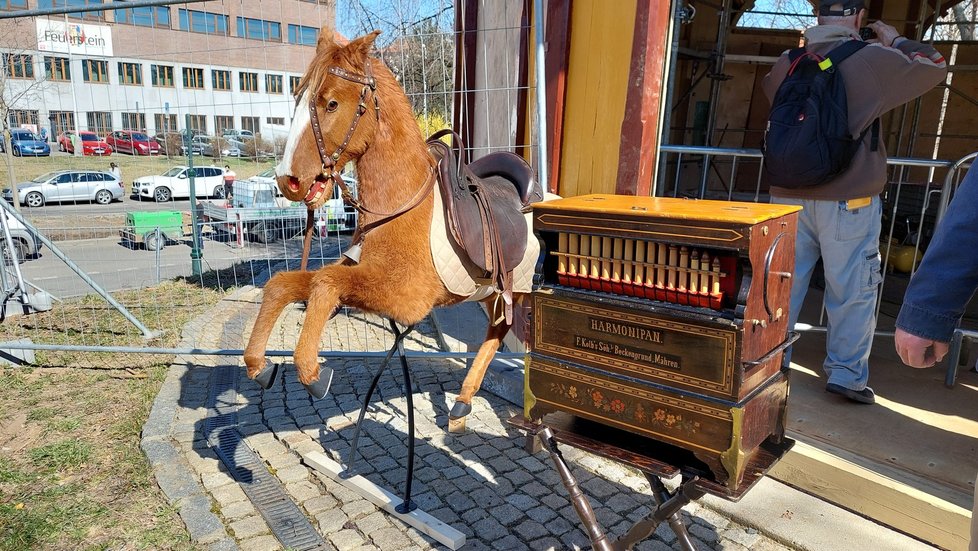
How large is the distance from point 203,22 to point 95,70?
1.00 meters

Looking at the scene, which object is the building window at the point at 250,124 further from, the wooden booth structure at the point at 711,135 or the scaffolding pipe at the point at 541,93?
the scaffolding pipe at the point at 541,93

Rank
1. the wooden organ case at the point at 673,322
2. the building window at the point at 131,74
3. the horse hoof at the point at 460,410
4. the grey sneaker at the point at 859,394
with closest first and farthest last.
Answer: the wooden organ case at the point at 673,322, the horse hoof at the point at 460,410, the grey sneaker at the point at 859,394, the building window at the point at 131,74

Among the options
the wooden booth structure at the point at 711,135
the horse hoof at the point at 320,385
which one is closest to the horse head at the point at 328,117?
the horse hoof at the point at 320,385

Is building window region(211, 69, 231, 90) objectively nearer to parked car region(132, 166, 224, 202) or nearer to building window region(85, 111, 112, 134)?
building window region(85, 111, 112, 134)

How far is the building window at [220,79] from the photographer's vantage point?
217 inches

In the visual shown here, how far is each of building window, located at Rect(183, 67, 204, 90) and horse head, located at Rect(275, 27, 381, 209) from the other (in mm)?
2903

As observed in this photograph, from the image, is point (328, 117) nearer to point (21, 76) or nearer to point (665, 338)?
point (665, 338)

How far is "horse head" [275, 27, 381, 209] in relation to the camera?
3.06 m

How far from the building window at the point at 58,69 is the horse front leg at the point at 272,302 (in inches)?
150

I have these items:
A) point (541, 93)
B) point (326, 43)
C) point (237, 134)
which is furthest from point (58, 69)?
point (541, 93)

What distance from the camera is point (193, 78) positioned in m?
5.50

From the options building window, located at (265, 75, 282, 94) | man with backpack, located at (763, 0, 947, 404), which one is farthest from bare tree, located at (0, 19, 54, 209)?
man with backpack, located at (763, 0, 947, 404)

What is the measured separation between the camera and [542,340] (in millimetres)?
2613

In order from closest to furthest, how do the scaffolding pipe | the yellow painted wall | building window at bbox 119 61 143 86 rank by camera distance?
the yellow painted wall, the scaffolding pipe, building window at bbox 119 61 143 86
